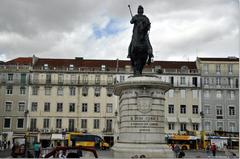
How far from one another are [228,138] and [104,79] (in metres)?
23.8

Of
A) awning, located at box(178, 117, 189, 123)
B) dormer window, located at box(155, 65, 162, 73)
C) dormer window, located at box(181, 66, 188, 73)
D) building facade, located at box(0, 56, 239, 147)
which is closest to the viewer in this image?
building facade, located at box(0, 56, 239, 147)

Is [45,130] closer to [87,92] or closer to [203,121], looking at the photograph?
[87,92]

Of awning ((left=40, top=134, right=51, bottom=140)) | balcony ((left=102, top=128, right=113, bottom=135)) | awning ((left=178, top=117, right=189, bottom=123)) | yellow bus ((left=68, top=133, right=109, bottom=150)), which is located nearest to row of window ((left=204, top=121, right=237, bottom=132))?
awning ((left=178, top=117, right=189, bottom=123))

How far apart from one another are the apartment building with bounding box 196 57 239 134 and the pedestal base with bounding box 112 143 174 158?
5065cm

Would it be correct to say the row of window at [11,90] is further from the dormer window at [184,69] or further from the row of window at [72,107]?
the dormer window at [184,69]

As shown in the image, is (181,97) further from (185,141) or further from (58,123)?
(58,123)

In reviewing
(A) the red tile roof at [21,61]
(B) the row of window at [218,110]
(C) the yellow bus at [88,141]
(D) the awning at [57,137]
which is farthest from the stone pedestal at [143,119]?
(A) the red tile roof at [21,61]

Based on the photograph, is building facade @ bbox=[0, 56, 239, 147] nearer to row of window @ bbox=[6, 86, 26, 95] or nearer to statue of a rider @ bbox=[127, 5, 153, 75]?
row of window @ bbox=[6, 86, 26, 95]

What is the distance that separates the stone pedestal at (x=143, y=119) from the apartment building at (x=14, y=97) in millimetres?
48790

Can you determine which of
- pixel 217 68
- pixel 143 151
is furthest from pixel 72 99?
pixel 143 151

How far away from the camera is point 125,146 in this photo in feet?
63.8

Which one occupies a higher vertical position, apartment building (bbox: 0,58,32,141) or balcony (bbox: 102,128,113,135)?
apartment building (bbox: 0,58,32,141)

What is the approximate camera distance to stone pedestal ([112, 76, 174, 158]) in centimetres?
1911

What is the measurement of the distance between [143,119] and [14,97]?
171ft
